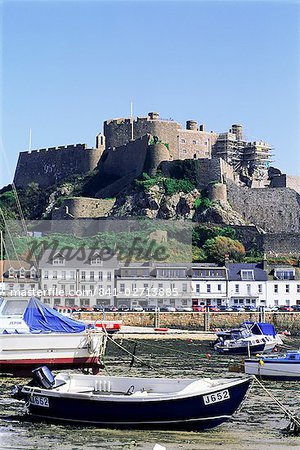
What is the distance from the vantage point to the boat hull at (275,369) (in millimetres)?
24703

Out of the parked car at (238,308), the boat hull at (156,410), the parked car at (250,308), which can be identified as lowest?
the parked car at (250,308)

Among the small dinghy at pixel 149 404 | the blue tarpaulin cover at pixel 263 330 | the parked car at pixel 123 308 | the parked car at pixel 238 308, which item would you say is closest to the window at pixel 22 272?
the parked car at pixel 123 308

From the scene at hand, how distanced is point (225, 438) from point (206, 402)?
727mm

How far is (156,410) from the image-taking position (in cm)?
1631

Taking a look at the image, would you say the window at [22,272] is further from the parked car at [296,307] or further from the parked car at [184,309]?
the parked car at [296,307]

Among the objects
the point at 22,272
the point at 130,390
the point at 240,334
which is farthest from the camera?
the point at 22,272

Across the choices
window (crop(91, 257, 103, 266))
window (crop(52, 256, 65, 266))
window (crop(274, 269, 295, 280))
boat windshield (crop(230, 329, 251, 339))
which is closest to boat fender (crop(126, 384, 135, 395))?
boat windshield (crop(230, 329, 251, 339))

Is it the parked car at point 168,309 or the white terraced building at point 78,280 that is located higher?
the white terraced building at point 78,280

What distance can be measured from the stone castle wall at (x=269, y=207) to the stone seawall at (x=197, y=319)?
2236 centimetres

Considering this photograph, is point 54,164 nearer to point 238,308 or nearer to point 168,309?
point 238,308

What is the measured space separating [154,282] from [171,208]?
1370 centimetres

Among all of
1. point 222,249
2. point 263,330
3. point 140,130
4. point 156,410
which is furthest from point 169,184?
point 156,410

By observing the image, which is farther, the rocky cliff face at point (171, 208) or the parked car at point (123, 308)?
the rocky cliff face at point (171, 208)

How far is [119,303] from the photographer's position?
2106 inches
